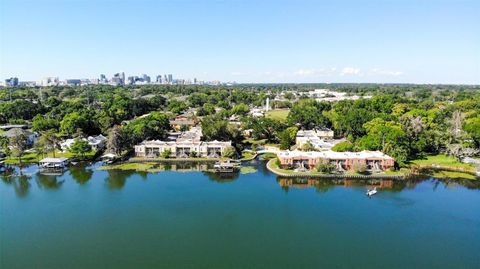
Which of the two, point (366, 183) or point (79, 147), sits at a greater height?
point (79, 147)

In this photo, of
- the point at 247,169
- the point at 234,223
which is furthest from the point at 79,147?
the point at 234,223

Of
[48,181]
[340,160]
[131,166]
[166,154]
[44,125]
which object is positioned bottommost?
[48,181]

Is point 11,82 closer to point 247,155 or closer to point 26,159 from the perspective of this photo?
point 26,159

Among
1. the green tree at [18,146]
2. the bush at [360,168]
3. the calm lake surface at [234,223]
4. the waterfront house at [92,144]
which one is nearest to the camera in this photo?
the calm lake surface at [234,223]

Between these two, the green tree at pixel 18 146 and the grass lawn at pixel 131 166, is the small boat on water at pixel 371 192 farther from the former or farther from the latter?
the green tree at pixel 18 146

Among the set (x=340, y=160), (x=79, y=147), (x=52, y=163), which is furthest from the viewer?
(x=79, y=147)

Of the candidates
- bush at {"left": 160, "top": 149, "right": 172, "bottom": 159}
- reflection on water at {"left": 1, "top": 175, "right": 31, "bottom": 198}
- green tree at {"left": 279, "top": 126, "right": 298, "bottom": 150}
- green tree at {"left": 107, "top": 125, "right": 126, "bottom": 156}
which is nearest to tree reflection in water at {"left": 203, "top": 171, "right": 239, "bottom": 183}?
bush at {"left": 160, "top": 149, "right": 172, "bottom": 159}

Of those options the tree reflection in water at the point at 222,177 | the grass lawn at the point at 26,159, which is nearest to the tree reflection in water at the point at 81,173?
the grass lawn at the point at 26,159
